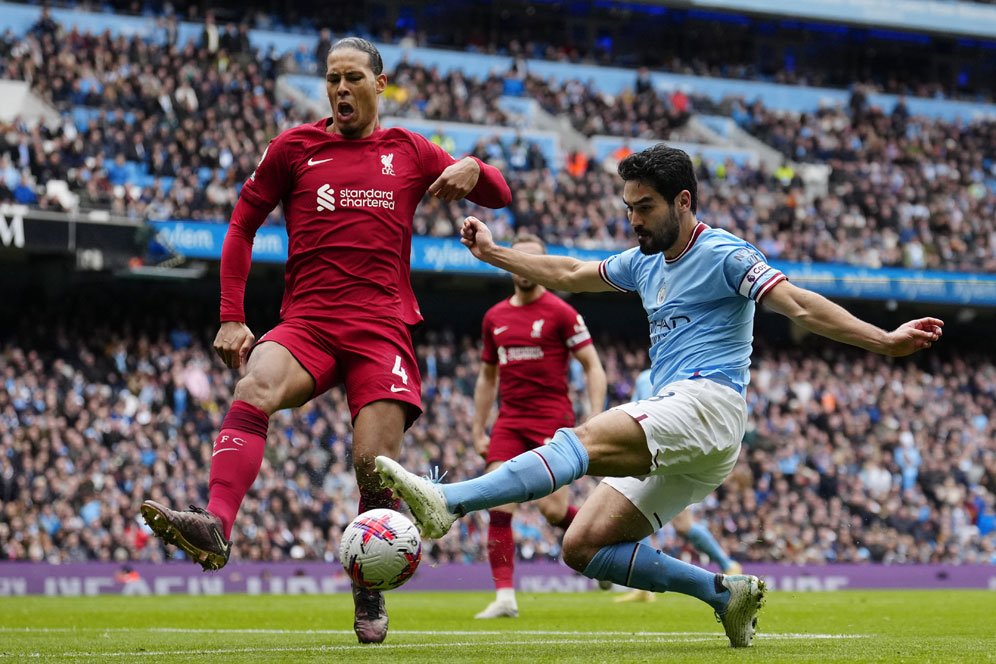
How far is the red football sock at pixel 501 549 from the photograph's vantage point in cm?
1140

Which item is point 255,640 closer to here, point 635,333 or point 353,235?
point 353,235

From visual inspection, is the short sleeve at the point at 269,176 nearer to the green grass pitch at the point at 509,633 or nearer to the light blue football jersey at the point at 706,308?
the light blue football jersey at the point at 706,308

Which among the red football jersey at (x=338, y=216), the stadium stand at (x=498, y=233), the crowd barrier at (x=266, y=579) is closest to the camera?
the red football jersey at (x=338, y=216)

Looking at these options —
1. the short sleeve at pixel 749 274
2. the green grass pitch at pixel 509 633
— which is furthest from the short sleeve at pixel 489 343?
the short sleeve at pixel 749 274

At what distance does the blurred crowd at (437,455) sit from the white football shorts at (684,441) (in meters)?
13.4

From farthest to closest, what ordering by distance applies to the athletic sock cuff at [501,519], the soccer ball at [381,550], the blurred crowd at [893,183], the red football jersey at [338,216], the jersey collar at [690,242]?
the blurred crowd at [893,183] < the athletic sock cuff at [501,519] < the red football jersey at [338,216] < the jersey collar at [690,242] < the soccer ball at [381,550]

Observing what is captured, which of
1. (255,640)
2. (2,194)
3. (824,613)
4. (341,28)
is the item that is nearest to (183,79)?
(2,194)

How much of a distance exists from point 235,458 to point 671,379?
2.16 m

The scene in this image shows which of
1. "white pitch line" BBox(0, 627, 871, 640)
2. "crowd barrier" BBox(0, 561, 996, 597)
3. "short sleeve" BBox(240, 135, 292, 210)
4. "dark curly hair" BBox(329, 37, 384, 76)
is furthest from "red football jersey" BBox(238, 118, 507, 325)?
"crowd barrier" BBox(0, 561, 996, 597)

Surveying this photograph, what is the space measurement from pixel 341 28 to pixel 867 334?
104ft

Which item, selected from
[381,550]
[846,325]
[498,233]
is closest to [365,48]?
[381,550]

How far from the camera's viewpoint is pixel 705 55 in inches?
1641

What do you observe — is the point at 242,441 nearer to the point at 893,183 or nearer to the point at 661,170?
the point at 661,170

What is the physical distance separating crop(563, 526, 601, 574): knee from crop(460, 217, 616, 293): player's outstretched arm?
1.27 metres
